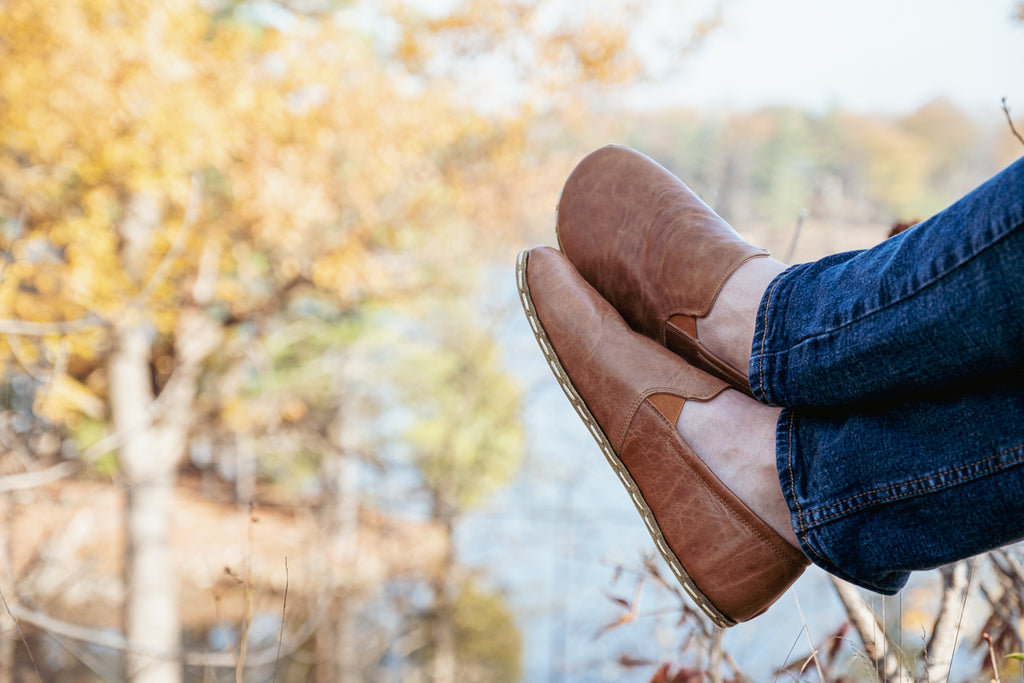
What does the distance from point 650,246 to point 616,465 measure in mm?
271

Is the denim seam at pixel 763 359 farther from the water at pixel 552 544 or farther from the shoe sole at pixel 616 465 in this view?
the water at pixel 552 544

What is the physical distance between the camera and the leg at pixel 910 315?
1.91 feet

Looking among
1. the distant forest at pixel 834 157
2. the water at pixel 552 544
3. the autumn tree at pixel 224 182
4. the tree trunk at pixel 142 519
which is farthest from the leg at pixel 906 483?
the distant forest at pixel 834 157

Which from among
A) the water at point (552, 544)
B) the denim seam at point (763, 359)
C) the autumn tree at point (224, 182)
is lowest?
the water at point (552, 544)

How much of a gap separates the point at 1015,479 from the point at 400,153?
16.6ft

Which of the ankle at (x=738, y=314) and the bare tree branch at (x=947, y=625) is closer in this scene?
the bare tree branch at (x=947, y=625)

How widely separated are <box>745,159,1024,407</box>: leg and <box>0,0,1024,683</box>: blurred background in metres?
2.62

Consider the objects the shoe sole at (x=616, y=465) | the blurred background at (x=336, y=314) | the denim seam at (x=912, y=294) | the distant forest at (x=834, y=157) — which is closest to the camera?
the denim seam at (x=912, y=294)

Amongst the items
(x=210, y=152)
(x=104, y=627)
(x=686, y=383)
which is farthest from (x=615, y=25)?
(x=104, y=627)

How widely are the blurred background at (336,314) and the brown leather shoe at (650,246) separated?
7.78 feet

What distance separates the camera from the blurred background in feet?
13.2

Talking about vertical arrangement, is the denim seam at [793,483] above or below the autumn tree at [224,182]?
below

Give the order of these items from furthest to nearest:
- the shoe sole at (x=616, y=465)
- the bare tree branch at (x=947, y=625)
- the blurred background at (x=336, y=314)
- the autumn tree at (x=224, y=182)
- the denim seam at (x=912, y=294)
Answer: the blurred background at (x=336, y=314) → the autumn tree at (x=224, y=182) → the shoe sole at (x=616, y=465) → the bare tree branch at (x=947, y=625) → the denim seam at (x=912, y=294)

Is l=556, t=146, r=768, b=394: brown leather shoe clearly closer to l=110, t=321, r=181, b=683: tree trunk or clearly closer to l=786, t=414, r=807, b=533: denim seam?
l=786, t=414, r=807, b=533: denim seam
